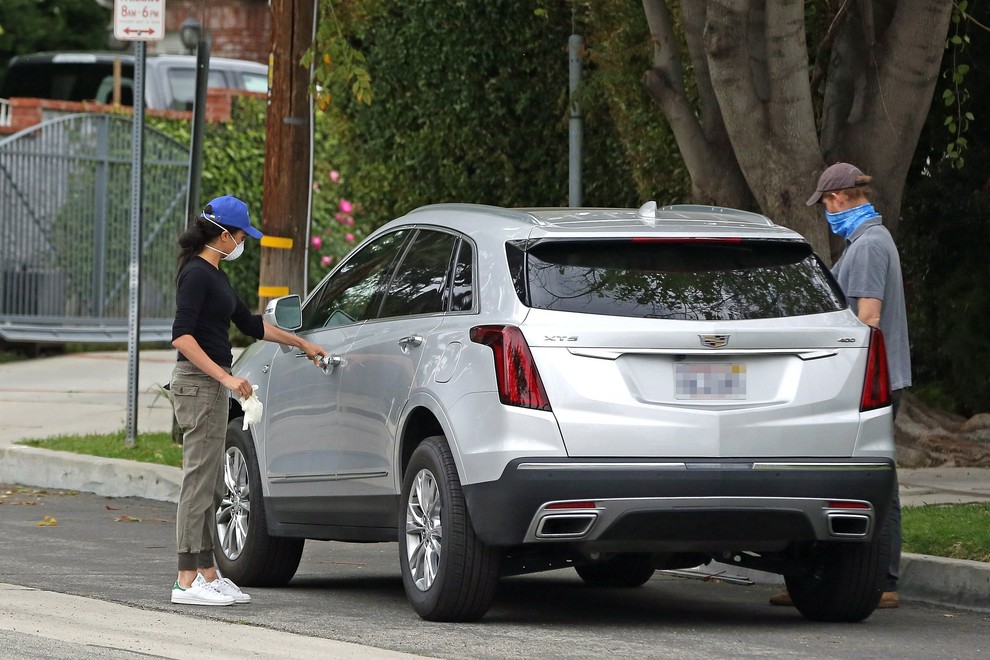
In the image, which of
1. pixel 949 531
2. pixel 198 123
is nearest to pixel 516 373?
pixel 949 531

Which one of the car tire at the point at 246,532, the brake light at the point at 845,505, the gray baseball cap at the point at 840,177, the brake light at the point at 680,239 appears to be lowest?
the car tire at the point at 246,532

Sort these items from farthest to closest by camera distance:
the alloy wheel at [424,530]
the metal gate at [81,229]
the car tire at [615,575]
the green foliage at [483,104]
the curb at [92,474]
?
the metal gate at [81,229] < the green foliage at [483,104] < the curb at [92,474] < the car tire at [615,575] < the alloy wheel at [424,530]

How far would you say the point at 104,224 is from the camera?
19453 mm

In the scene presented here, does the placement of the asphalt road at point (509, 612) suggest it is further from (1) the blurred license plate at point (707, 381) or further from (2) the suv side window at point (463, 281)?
(2) the suv side window at point (463, 281)

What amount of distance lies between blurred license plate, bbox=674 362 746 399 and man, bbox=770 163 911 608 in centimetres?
155

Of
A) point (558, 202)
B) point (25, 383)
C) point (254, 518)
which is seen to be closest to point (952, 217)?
point (558, 202)

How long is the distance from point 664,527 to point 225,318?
214cm

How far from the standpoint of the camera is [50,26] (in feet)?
117

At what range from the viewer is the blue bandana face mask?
8.26 metres

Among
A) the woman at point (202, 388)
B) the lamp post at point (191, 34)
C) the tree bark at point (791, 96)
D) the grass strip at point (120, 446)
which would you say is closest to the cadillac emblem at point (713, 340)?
the woman at point (202, 388)

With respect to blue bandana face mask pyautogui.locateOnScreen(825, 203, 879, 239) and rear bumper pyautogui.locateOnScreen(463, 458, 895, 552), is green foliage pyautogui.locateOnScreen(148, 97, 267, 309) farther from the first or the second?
rear bumper pyautogui.locateOnScreen(463, 458, 895, 552)

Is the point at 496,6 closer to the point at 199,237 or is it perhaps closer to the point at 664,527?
the point at 199,237

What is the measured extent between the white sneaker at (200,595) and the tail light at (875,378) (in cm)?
268

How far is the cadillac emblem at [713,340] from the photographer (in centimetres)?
655
